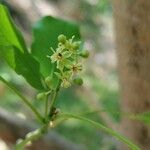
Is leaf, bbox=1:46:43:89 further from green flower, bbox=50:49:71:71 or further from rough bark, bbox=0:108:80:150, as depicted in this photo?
rough bark, bbox=0:108:80:150

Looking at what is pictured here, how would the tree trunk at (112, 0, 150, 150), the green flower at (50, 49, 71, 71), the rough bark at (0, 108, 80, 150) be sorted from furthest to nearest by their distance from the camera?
the rough bark at (0, 108, 80, 150)
the tree trunk at (112, 0, 150, 150)
the green flower at (50, 49, 71, 71)

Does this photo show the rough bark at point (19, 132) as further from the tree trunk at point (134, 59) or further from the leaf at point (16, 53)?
the leaf at point (16, 53)

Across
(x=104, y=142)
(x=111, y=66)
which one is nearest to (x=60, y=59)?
(x=104, y=142)

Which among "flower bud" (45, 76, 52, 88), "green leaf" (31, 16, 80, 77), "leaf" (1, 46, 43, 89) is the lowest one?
"flower bud" (45, 76, 52, 88)

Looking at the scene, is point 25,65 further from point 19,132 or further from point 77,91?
point 77,91

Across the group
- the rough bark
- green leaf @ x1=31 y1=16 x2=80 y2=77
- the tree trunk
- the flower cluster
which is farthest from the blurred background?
the flower cluster

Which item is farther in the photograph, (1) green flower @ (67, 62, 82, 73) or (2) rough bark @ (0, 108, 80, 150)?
(2) rough bark @ (0, 108, 80, 150)

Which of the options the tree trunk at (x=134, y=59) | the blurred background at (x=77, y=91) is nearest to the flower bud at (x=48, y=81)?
the tree trunk at (x=134, y=59)
